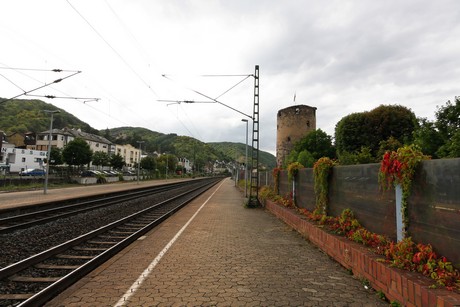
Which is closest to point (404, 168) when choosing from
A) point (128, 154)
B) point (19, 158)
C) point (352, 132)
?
point (352, 132)

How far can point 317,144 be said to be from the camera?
46.8m

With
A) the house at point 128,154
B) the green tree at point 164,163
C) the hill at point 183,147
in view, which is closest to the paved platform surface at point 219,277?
the green tree at point 164,163

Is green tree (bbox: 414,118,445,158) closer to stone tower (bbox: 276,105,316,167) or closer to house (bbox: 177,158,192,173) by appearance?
stone tower (bbox: 276,105,316,167)

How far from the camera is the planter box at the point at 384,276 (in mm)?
3125

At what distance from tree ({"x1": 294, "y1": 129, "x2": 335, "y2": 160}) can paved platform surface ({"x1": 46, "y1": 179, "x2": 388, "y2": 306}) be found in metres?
38.9

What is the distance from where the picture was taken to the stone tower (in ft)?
159

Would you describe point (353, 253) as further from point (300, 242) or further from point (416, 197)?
point (300, 242)

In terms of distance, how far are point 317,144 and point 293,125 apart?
5098 millimetres

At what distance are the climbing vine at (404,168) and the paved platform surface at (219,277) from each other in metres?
1.53

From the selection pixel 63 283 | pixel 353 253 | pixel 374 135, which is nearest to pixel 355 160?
pixel 353 253

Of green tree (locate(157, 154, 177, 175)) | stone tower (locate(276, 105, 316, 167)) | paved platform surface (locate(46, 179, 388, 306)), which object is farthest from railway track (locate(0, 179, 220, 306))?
green tree (locate(157, 154, 177, 175))

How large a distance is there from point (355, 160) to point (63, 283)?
15.6m

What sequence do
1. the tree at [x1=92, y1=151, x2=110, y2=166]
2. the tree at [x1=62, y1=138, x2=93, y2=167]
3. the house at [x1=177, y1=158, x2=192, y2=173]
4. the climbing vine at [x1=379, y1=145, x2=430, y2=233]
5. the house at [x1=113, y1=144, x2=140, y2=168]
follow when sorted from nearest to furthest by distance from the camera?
the climbing vine at [x1=379, y1=145, x2=430, y2=233] → the tree at [x1=62, y1=138, x2=93, y2=167] → the tree at [x1=92, y1=151, x2=110, y2=166] → the house at [x1=113, y1=144, x2=140, y2=168] → the house at [x1=177, y1=158, x2=192, y2=173]

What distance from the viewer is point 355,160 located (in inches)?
653
